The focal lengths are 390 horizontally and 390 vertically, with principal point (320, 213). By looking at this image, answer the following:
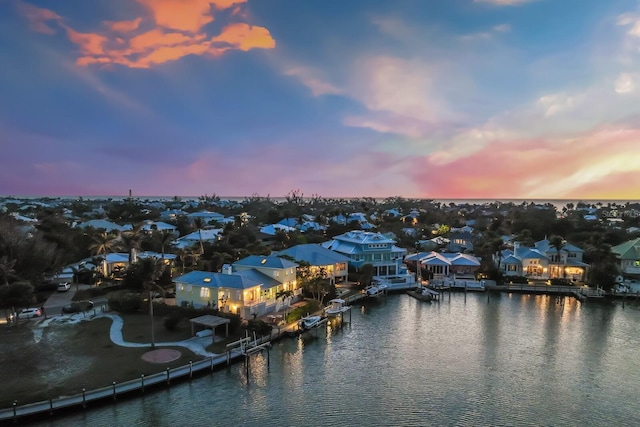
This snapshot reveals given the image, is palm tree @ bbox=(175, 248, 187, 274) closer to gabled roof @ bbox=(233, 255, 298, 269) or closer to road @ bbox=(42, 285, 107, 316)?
road @ bbox=(42, 285, 107, 316)

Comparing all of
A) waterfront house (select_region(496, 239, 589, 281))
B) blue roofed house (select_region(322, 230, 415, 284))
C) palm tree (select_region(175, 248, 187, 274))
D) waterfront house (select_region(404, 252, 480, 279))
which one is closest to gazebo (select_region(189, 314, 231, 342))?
palm tree (select_region(175, 248, 187, 274))

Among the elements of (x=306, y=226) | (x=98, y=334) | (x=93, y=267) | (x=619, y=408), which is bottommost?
(x=619, y=408)

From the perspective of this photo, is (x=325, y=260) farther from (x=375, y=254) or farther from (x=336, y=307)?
→ (x=336, y=307)

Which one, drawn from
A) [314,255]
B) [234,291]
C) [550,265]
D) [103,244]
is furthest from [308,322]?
[550,265]

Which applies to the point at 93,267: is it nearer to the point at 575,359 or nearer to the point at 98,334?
the point at 98,334

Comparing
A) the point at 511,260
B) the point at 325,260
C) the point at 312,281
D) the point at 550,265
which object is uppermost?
the point at 325,260

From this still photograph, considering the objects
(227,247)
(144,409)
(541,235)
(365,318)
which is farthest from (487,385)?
(541,235)

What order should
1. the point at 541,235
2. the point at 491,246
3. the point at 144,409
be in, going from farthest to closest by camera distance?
the point at 541,235, the point at 491,246, the point at 144,409
